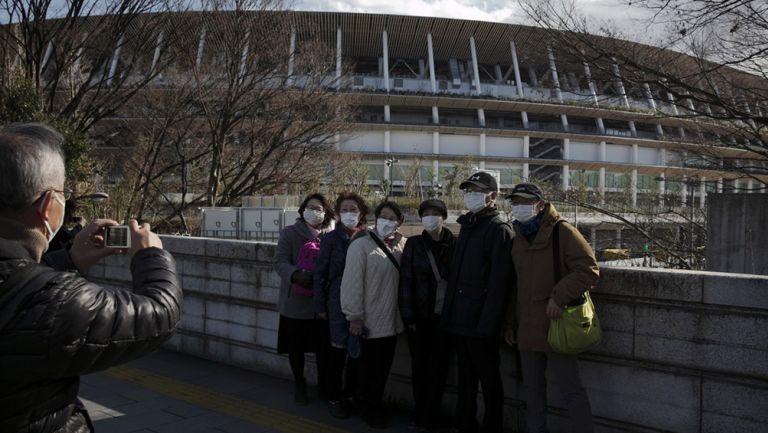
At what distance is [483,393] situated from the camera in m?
4.50

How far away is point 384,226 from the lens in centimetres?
517

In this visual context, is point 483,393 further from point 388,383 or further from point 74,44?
point 74,44

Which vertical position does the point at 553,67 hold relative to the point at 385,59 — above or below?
below

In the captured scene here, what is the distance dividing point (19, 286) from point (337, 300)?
12.1ft

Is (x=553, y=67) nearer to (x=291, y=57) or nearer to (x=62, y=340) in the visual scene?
(x=62, y=340)

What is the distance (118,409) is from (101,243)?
3.76m

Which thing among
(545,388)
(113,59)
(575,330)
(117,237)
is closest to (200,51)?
(113,59)

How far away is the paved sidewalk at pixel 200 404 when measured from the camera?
4895mm

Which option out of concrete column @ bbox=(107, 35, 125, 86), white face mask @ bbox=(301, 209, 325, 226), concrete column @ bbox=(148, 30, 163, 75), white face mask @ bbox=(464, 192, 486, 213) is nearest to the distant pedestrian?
white face mask @ bbox=(301, 209, 325, 226)

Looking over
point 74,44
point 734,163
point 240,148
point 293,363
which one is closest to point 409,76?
point 240,148

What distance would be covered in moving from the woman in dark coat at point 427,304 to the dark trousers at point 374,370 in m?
0.24

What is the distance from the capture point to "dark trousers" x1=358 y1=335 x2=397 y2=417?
4977 millimetres

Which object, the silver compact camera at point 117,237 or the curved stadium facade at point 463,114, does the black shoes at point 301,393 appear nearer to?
the silver compact camera at point 117,237

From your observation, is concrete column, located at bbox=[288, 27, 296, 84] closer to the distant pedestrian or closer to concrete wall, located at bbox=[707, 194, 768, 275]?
the distant pedestrian
